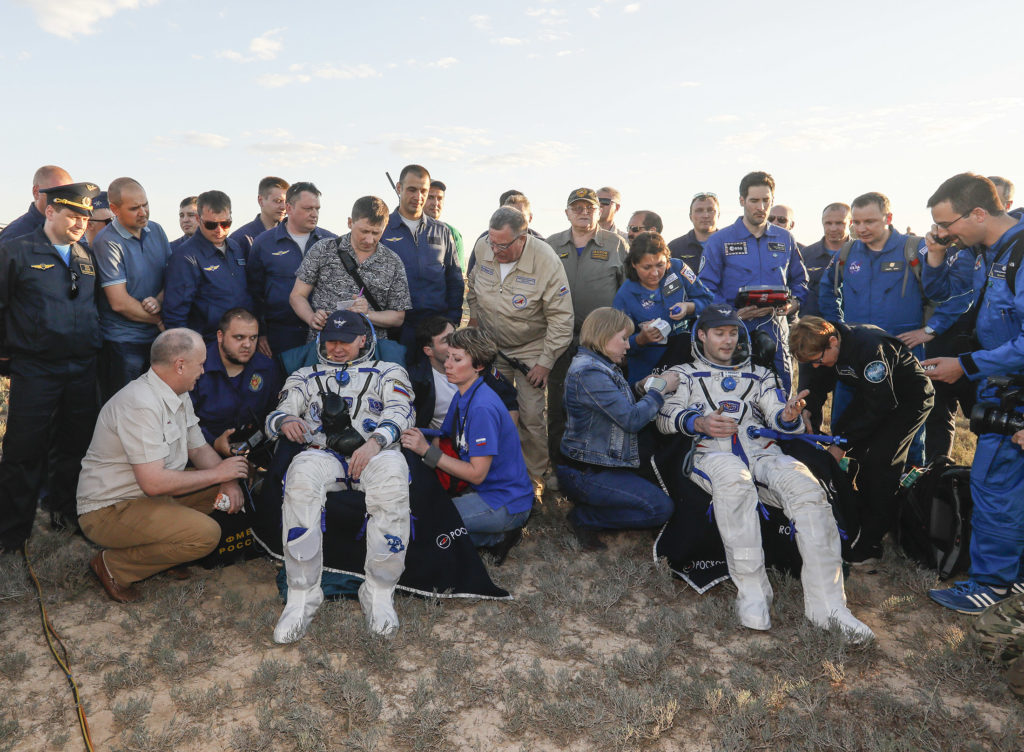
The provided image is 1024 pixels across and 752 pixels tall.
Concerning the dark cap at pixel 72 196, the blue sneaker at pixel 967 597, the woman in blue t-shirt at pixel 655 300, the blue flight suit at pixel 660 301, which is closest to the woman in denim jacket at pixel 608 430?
the woman in blue t-shirt at pixel 655 300

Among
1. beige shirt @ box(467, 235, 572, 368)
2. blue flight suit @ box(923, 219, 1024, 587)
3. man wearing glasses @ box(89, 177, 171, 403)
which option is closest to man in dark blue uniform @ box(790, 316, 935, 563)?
blue flight suit @ box(923, 219, 1024, 587)

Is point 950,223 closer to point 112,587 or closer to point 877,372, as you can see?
point 877,372

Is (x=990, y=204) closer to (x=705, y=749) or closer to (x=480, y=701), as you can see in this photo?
(x=705, y=749)

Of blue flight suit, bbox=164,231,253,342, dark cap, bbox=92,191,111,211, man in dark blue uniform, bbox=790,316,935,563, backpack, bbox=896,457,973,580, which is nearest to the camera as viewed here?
backpack, bbox=896,457,973,580

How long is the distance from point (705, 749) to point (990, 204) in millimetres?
A: 3998

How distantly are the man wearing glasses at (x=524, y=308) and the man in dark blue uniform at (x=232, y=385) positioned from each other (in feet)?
6.78

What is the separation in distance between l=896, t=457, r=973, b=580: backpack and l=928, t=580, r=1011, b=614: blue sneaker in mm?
261

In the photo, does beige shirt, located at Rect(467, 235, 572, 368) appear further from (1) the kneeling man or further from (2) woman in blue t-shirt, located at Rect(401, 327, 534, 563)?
(1) the kneeling man

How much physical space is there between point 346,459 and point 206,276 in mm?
2218

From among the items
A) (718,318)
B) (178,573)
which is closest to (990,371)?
(718,318)

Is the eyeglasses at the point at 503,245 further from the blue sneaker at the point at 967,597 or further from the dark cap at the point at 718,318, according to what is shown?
the blue sneaker at the point at 967,597

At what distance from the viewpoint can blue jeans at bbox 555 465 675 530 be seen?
5141 mm

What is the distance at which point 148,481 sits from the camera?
447 centimetres

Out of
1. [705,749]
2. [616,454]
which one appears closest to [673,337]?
[616,454]
